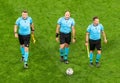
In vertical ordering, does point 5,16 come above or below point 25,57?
above

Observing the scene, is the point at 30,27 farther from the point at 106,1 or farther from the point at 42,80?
the point at 106,1

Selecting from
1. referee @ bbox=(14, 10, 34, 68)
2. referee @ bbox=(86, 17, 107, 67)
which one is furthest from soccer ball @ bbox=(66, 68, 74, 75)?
referee @ bbox=(14, 10, 34, 68)

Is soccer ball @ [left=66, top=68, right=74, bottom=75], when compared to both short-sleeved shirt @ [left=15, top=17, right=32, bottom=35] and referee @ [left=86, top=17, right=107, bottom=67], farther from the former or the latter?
short-sleeved shirt @ [left=15, top=17, right=32, bottom=35]

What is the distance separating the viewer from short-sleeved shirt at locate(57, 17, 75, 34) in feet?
50.9

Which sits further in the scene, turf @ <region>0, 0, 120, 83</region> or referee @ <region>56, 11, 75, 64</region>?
turf @ <region>0, 0, 120, 83</region>

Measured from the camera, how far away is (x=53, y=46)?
17766 millimetres

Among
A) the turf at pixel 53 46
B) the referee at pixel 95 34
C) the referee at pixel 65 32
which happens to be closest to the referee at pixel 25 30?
the turf at pixel 53 46

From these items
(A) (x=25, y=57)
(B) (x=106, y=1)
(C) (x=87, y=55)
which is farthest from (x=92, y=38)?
(B) (x=106, y=1)

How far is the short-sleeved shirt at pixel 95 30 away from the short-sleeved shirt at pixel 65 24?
30.0 inches

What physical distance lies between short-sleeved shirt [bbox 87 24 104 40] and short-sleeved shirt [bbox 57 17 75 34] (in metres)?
0.76

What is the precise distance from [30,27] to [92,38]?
2.63m

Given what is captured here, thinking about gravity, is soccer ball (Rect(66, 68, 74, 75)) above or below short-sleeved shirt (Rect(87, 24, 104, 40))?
below

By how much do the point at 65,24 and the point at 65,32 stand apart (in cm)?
41

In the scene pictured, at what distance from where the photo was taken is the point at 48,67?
16.3 metres
